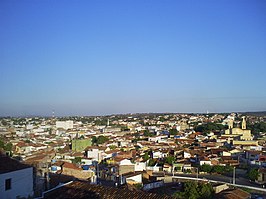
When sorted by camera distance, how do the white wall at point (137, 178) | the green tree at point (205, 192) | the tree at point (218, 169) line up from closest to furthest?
the green tree at point (205, 192), the white wall at point (137, 178), the tree at point (218, 169)

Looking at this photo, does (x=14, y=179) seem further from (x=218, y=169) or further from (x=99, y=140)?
(x=99, y=140)

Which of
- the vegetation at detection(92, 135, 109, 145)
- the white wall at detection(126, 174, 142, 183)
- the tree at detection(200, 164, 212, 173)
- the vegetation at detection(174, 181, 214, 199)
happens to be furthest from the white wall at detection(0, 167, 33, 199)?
the vegetation at detection(92, 135, 109, 145)

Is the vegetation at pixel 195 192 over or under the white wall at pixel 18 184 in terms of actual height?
under

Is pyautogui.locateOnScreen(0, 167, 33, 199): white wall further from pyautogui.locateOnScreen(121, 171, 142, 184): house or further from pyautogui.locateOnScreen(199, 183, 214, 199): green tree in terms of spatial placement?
pyautogui.locateOnScreen(121, 171, 142, 184): house

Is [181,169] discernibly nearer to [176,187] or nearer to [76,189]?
[176,187]

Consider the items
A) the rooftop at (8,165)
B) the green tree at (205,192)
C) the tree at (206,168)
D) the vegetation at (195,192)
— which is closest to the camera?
the rooftop at (8,165)

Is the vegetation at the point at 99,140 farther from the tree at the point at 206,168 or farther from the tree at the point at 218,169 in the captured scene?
the tree at the point at 218,169

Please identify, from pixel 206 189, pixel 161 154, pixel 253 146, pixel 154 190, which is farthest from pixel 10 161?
pixel 253 146

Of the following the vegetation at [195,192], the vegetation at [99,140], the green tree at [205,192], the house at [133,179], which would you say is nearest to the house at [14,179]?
the vegetation at [195,192]

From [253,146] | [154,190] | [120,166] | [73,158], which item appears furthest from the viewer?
[253,146]
